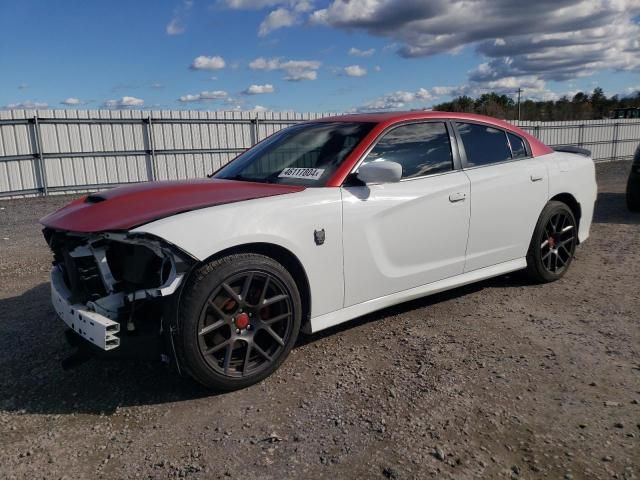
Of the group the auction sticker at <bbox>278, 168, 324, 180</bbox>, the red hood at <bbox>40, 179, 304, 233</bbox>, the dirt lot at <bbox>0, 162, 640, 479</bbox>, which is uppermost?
the auction sticker at <bbox>278, 168, 324, 180</bbox>

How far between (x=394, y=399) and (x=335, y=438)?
0.48 metres

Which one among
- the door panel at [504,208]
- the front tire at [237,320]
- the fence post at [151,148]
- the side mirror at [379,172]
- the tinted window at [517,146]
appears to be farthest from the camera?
the fence post at [151,148]

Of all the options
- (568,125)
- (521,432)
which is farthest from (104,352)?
(568,125)

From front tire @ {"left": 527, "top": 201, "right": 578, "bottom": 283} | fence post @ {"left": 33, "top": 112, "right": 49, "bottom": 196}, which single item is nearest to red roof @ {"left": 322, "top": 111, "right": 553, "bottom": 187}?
front tire @ {"left": 527, "top": 201, "right": 578, "bottom": 283}

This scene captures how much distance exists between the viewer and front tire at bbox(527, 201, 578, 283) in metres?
4.69

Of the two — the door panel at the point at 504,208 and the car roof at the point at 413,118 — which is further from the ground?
the car roof at the point at 413,118

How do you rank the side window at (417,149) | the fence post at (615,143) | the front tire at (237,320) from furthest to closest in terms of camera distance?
the fence post at (615,143) → the side window at (417,149) → the front tire at (237,320)

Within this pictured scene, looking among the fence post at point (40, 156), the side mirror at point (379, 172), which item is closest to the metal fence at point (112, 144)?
the fence post at point (40, 156)

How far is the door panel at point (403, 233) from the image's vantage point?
11.1ft

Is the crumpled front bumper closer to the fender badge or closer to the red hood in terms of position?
the red hood

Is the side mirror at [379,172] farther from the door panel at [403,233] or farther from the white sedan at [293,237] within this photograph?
the door panel at [403,233]

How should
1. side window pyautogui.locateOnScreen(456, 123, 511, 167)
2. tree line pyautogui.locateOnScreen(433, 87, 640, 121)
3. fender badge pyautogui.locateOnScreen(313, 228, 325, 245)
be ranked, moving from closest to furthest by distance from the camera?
fender badge pyautogui.locateOnScreen(313, 228, 325, 245), side window pyautogui.locateOnScreen(456, 123, 511, 167), tree line pyautogui.locateOnScreen(433, 87, 640, 121)

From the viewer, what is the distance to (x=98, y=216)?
→ 2.89 m

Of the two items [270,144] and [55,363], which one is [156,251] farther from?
[270,144]
